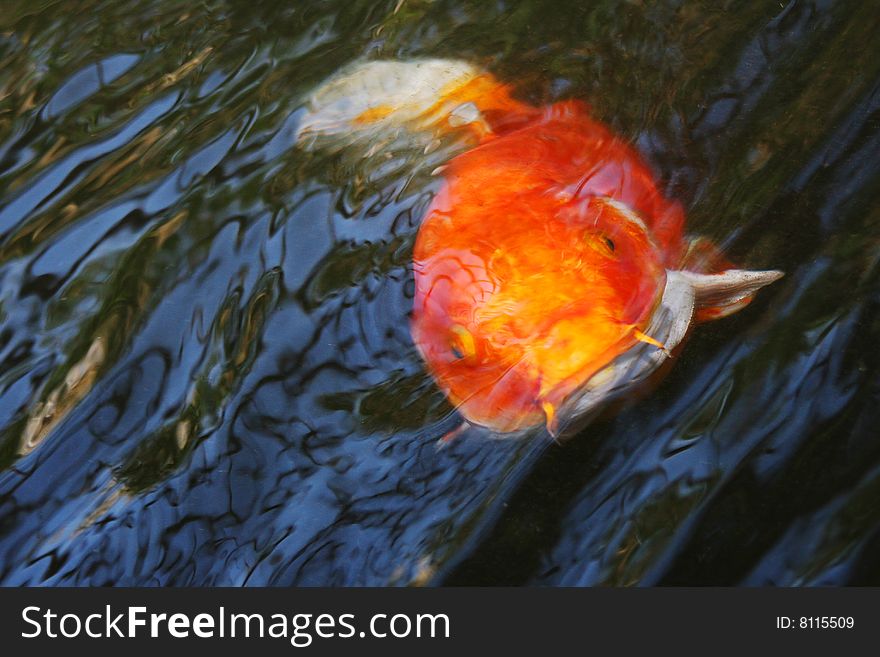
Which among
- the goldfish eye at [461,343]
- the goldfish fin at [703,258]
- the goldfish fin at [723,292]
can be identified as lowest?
the goldfish fin at [723,292]

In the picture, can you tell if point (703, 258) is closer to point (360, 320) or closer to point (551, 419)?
point (551, 419)

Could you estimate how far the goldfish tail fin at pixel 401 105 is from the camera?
3.10 metres

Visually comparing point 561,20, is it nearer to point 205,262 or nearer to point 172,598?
point 205,262

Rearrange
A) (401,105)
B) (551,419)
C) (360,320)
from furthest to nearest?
(401,105), (360,320), (551,419)

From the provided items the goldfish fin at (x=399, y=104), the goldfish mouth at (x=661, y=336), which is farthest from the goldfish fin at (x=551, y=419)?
the goldfish fin at (x=399, y=104)

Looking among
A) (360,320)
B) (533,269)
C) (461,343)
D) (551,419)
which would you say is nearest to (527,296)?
(533,269)

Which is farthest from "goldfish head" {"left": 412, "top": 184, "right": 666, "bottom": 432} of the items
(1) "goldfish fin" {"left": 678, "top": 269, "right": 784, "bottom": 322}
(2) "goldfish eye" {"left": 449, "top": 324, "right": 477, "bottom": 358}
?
(1) "goldfish fin" {"left": 678, "top": 269, "right": 784, "bottom": 322}

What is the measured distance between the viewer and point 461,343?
2584mm

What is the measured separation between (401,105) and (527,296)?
0.95 meters

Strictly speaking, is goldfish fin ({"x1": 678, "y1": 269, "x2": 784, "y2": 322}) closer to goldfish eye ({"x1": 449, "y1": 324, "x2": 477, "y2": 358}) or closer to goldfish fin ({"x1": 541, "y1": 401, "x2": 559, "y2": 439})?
goldfish fin ({"x1": 541, "y1": 401, "x2": 559, "y2": 439})

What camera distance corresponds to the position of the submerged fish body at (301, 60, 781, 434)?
8.18ft

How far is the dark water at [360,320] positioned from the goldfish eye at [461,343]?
11cm

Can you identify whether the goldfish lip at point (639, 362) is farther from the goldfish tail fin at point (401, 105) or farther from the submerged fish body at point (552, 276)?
the goldfish tail fin at point (401, 105)

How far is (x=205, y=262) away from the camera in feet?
9.38
